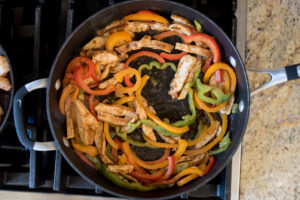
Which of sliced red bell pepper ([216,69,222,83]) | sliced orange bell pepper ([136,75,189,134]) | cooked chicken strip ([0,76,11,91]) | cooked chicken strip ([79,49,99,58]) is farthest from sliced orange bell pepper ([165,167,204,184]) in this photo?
cooked chicken strip ([0,76,11,91])

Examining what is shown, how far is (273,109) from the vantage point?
1174 mm

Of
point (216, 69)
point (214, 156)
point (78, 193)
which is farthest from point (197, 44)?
point (78, 193)

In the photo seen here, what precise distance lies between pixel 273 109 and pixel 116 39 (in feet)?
2.28

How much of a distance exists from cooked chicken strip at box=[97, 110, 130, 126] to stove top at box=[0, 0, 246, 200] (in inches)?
8.6

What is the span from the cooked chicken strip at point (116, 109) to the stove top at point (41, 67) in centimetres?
23

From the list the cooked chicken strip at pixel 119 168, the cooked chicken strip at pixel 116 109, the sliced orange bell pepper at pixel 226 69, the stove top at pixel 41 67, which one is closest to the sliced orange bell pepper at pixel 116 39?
the stove top at pixel 41 67

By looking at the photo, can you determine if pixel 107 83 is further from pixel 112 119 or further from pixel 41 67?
pixel 41 67

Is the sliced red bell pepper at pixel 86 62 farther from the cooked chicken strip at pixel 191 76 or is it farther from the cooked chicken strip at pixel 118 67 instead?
the cooked chicken strip at pixel 191 76

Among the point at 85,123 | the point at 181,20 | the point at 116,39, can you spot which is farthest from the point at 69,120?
the point at 181,20

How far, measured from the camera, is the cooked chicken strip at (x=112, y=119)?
1137mm

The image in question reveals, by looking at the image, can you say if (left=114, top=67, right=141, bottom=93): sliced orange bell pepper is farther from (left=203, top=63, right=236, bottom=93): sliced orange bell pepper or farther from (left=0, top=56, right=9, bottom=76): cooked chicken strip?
(left=0, top=56, right=9, bottom=76): cooked chicken strip

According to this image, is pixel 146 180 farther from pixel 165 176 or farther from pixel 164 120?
pixel 164 120

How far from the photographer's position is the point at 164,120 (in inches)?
45.6

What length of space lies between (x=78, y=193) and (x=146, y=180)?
0.27 meters
